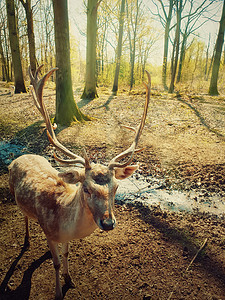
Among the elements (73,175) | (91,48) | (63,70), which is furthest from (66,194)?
(91,48)

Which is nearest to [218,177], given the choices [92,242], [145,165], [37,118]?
[145,165]

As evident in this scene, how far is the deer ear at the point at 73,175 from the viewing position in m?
2.43

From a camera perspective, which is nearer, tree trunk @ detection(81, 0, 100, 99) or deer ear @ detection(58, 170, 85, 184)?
deer ear @ detection(58, 170, 85, 184)

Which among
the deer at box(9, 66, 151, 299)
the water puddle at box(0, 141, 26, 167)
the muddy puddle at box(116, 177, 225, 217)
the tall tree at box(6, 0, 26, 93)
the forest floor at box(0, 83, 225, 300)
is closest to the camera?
the deer at box(9, 66, 151, 299)

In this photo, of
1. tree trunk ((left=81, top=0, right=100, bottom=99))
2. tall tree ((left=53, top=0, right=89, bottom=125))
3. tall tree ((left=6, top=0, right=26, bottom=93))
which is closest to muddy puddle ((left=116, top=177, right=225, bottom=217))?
tall tree ((left=53, top=0, right=89, bottom=125))

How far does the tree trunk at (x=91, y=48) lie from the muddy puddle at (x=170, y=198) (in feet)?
33.3

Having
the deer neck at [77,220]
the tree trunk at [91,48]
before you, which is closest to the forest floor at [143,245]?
the deer neck at [77,220]

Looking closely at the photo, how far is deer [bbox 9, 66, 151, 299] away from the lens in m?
2.11

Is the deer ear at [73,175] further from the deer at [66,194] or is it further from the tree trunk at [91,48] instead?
the tree trunk at [91,48]

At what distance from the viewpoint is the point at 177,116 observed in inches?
426

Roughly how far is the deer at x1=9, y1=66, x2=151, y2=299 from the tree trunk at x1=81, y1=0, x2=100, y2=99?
1087 centimetres

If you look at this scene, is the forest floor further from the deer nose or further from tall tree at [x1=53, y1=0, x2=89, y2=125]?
tall tree at [x1=53, y1=0, x2=89, y2=125]

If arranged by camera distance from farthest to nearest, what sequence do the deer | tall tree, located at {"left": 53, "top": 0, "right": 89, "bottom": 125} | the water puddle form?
tall tree, located at {"left": 53, "top": 0, "right": 89, "bottom": 125} → the water puddle → the deer

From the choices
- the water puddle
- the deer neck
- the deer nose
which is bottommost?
the water puddle
